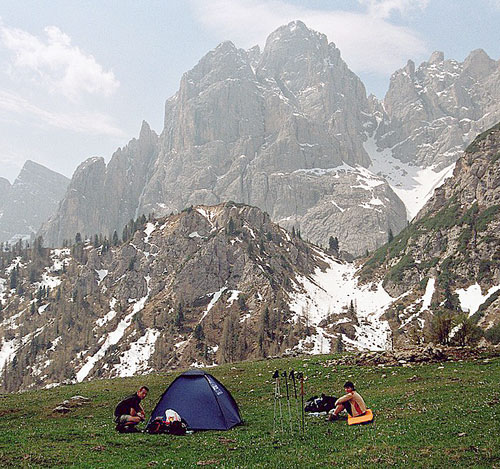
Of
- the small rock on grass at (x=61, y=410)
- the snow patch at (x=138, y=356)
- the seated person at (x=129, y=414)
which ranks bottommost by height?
the snow patch at (x=138, y=356)

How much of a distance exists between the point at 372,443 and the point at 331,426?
5018mm

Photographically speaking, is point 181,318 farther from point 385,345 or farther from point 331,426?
point 331,426

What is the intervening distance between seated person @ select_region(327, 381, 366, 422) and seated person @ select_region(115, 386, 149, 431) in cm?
1064

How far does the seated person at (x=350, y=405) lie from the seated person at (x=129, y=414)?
34.9 feet

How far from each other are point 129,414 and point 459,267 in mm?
167049

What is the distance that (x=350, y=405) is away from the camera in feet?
77.5

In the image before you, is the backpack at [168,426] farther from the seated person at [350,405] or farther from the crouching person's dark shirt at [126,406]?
the seated person at [350,405]

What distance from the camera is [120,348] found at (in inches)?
6663

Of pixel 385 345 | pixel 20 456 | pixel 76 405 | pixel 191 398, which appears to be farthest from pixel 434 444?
pixel 385 345

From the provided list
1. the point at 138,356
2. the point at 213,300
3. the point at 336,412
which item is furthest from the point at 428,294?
the point at 336,412

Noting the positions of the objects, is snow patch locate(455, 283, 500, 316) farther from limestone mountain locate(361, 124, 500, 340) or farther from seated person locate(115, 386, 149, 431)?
seated person locate(115, 386, 149, 431)

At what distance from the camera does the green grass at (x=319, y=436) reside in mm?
16203

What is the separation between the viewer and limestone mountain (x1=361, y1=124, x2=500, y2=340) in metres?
150

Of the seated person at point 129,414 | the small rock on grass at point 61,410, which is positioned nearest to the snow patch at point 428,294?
the small rock on grass at point 61,410
